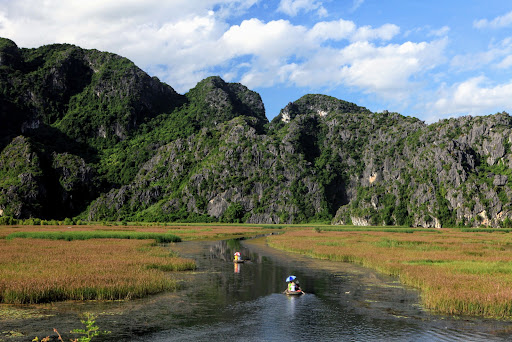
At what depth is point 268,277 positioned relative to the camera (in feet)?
119

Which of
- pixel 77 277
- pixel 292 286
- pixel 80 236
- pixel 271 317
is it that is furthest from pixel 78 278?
pixel 80 236

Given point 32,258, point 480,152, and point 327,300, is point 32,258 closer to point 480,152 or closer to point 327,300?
point 327,300

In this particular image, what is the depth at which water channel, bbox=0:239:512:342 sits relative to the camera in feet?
61.9

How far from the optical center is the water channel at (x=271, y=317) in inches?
743

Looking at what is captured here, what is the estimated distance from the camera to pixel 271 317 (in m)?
22.4

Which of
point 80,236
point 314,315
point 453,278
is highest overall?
point 453,278

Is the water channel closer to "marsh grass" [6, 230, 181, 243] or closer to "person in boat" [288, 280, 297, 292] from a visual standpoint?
"person in boat" [288, 280, 297, 292]

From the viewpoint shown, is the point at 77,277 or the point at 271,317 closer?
the point at 271,317

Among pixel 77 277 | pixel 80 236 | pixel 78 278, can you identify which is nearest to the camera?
pixel 78 278

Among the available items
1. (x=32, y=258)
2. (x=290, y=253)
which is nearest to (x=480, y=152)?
(x=290, y=253)

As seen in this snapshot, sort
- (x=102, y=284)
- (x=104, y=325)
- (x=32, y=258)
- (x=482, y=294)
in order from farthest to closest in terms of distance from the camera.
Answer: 1. (x=32, y=258)
2. (x=102, y=284)
3. (x=482, y=294)
4. (x=104, y=325)

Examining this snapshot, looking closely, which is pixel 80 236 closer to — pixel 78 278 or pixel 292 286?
pixel 78 278

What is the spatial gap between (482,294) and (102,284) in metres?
23.8

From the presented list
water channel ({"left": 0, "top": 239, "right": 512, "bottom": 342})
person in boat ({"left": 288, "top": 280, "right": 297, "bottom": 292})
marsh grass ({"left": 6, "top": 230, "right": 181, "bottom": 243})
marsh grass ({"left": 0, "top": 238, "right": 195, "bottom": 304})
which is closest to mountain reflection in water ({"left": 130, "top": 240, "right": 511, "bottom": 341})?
water channel ({"left": 0, "top": 239, "right": 512, "bottom": 342})
